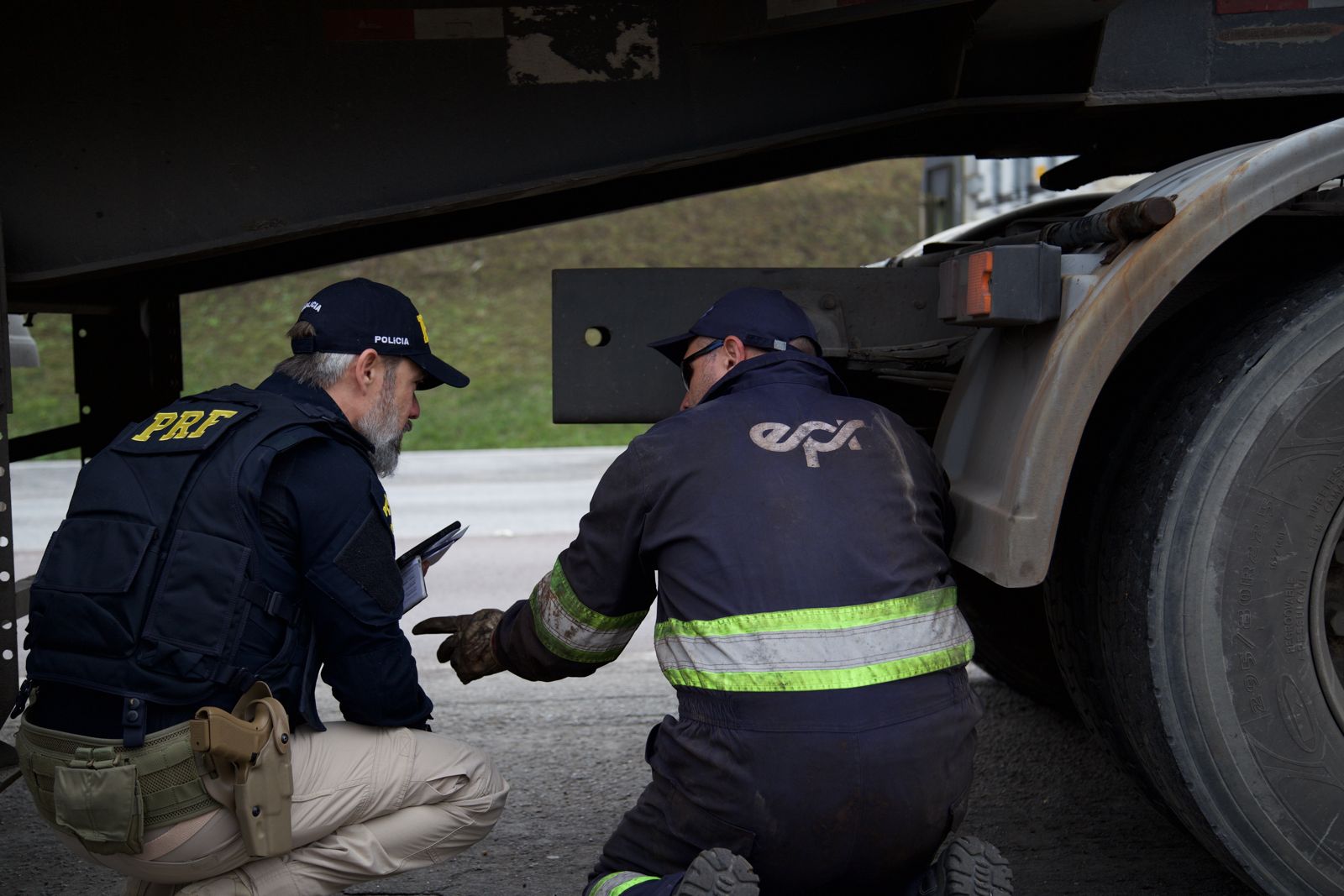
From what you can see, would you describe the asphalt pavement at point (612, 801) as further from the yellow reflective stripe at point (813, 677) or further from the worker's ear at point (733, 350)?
the worker's ear at point (733, 350)

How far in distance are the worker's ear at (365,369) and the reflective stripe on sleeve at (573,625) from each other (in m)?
0.55

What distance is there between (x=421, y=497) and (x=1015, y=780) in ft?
22.2

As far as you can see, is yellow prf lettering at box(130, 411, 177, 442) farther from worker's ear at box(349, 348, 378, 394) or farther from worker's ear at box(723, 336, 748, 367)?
worker's ear at box(723, 336, 748, 367)

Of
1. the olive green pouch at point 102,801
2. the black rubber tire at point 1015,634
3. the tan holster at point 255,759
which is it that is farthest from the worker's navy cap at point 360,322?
the black rubber tire at point 1015,634

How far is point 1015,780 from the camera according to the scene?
352 cm

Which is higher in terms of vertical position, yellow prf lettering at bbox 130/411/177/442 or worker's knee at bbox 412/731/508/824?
yellow prf lettering at bbox 130/411/177/442

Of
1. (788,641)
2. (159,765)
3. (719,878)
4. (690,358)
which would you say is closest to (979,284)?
(690,358)

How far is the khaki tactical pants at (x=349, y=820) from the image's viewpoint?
2.30m

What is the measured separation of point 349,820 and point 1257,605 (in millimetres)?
1686

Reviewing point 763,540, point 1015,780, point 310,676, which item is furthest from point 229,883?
point 1015,780

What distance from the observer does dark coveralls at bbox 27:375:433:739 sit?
2.22 meters

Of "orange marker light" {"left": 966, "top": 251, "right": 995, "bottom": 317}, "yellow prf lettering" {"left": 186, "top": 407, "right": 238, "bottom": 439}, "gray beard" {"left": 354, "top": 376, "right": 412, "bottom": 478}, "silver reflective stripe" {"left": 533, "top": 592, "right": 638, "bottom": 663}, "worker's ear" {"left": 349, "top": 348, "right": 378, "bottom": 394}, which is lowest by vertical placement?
"silver reflective stripe" {"left": 533, "top": 592, "right": 638, "bottom": 663}

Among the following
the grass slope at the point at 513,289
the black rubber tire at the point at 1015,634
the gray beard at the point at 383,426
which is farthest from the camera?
the grass slope at the point at 513,289

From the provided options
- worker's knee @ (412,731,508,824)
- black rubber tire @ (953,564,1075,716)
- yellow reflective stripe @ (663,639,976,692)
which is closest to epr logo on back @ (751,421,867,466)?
yellow reflective stripe @ (663,639,976,692)
